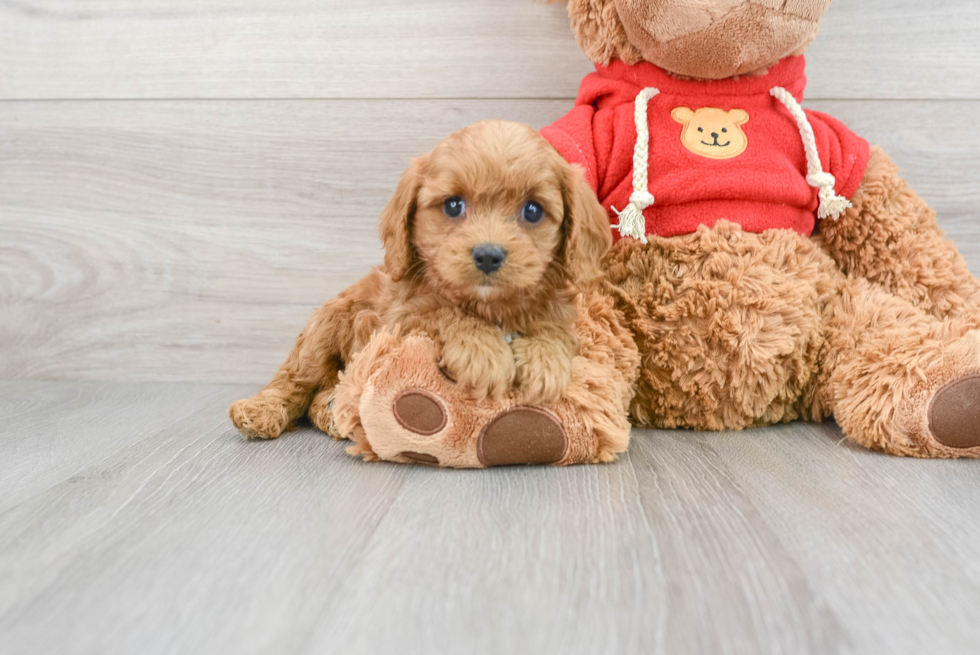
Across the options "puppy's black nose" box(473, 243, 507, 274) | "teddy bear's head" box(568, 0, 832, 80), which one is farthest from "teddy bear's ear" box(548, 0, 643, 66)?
"puppy's black nose" box(473, 243, 507, 274)

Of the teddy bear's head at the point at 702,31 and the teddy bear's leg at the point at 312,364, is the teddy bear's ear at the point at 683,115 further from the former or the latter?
the teddy bear's leg at the point at 312,364

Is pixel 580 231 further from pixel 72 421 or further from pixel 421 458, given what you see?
pixel 72 421

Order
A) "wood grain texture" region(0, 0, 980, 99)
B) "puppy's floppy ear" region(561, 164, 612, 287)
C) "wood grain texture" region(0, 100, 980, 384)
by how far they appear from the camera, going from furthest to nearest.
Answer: "wood grain texture" region(0, 100, 980, 384)
"wood grain texture" region(0, 0, 980, 99)
"puppy's floppy ear" region(561, 164, 612, 287)

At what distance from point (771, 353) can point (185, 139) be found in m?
1.49

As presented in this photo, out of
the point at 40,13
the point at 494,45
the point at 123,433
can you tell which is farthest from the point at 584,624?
the point at 40,13

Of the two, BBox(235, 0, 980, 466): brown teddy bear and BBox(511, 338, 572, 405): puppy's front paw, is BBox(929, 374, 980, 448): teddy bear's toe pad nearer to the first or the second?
BBox(235, 0, 980, 466): brown teddy bear

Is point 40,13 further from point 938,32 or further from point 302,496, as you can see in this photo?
point 938,32

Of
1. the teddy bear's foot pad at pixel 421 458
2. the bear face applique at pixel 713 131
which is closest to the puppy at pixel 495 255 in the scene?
the teddy bear's foot pad at pixel 421 458

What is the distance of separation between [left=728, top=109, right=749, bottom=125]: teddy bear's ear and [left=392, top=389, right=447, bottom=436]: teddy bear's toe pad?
801 mm

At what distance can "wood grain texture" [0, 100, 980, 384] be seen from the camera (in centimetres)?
180

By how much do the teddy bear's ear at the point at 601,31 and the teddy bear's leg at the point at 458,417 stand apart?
0.66 m

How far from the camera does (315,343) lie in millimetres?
1420

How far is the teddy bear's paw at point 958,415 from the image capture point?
115 cm

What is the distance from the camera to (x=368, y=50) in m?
1.77
